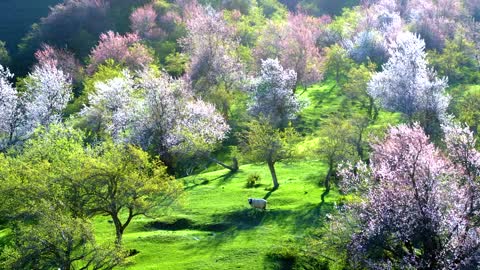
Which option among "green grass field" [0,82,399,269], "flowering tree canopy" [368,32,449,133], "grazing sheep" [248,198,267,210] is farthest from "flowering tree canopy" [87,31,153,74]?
"grazing sheep" [248,198,267,210]

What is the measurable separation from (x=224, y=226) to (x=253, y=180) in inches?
444

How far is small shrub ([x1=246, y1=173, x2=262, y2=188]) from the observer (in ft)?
180

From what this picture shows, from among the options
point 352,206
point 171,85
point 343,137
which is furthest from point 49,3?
point 352,206

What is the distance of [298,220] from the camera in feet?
147

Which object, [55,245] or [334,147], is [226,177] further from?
[55,245]

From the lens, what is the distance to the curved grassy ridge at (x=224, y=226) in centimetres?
3912

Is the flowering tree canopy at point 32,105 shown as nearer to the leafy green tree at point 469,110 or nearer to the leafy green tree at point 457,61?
the leafy green tree at point 469,110

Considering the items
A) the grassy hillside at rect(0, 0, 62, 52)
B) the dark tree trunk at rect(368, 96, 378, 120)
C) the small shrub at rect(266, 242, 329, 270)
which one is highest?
the grassy hillside at rect(0, 0, 62, 52)

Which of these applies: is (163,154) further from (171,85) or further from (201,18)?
(201,18)

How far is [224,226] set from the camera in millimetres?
45031

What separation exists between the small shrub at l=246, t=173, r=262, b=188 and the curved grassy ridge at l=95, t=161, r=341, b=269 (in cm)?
64

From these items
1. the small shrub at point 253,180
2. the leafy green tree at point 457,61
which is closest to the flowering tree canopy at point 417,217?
the small shrub at point 253,180

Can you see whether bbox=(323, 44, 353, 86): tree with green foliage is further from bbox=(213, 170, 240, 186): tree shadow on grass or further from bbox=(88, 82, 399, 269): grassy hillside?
bbox=(213, 170, 240, 186): tree shadow on grass

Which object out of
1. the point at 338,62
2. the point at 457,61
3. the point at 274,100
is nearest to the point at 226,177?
the point at 274,100
